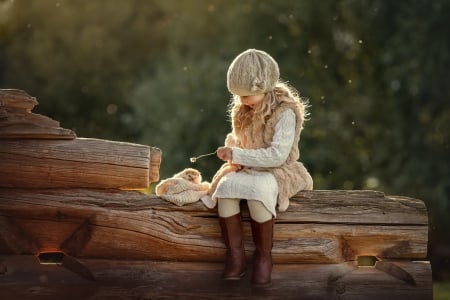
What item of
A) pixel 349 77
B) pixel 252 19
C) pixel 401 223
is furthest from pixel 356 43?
pixel 401 223

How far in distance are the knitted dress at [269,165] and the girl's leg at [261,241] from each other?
2.2 inches

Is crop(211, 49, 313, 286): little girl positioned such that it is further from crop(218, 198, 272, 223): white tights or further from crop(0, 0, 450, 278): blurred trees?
crop(0, 0, 450, 278): blurred trees

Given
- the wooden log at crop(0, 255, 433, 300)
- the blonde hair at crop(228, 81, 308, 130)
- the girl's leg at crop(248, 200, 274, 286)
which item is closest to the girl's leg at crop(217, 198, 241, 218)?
→ the girl's leg at crop(248, 200, 274, 286)

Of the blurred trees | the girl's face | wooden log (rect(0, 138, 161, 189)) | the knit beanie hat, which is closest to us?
the knit beanie hat

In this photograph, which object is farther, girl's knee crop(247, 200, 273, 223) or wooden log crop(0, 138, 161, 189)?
wooden log crop(0, 138, 161, 189)

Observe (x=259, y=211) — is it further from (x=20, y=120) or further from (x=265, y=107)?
(x=20, y=120)

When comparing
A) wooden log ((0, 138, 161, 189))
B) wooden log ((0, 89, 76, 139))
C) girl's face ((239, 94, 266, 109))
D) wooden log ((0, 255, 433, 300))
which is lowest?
wooden log ((0, 255, 433, 300))

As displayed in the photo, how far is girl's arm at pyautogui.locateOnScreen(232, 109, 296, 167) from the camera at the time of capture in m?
6.52

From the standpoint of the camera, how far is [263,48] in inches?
625

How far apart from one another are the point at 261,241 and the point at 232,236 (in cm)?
20

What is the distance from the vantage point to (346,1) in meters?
14.9

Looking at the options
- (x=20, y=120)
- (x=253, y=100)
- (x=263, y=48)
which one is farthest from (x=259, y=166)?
(x=263, y=48)

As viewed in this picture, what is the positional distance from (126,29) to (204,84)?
429cm

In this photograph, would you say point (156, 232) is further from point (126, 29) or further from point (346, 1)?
point (126, 29)
